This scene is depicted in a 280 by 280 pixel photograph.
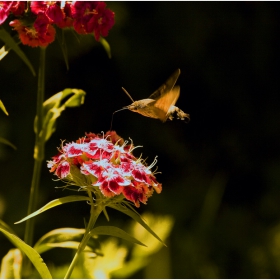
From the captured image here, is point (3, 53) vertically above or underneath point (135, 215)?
above

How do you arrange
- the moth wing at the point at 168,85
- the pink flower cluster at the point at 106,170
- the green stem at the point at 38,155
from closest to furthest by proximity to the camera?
the pink flower cluster at the point at 106,170, the moth wing at the point at 168,85, the green stem at the point at 38,155

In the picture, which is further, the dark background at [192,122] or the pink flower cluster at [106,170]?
the dark background at [192,122]

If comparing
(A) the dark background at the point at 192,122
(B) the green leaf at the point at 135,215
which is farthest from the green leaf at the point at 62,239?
(A) the dark background at the point at 192,122

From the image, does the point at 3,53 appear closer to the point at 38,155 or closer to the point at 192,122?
the point at 38,155

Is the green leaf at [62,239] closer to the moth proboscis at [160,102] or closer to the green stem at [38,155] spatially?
the green stem at [38,155]

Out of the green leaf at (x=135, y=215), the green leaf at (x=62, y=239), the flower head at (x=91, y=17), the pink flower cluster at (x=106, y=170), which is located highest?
the flower head at (x=91, y=17)

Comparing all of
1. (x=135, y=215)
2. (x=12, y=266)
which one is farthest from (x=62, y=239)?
(x=135, y=215)

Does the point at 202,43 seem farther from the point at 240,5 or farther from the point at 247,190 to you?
the point at 247,190
